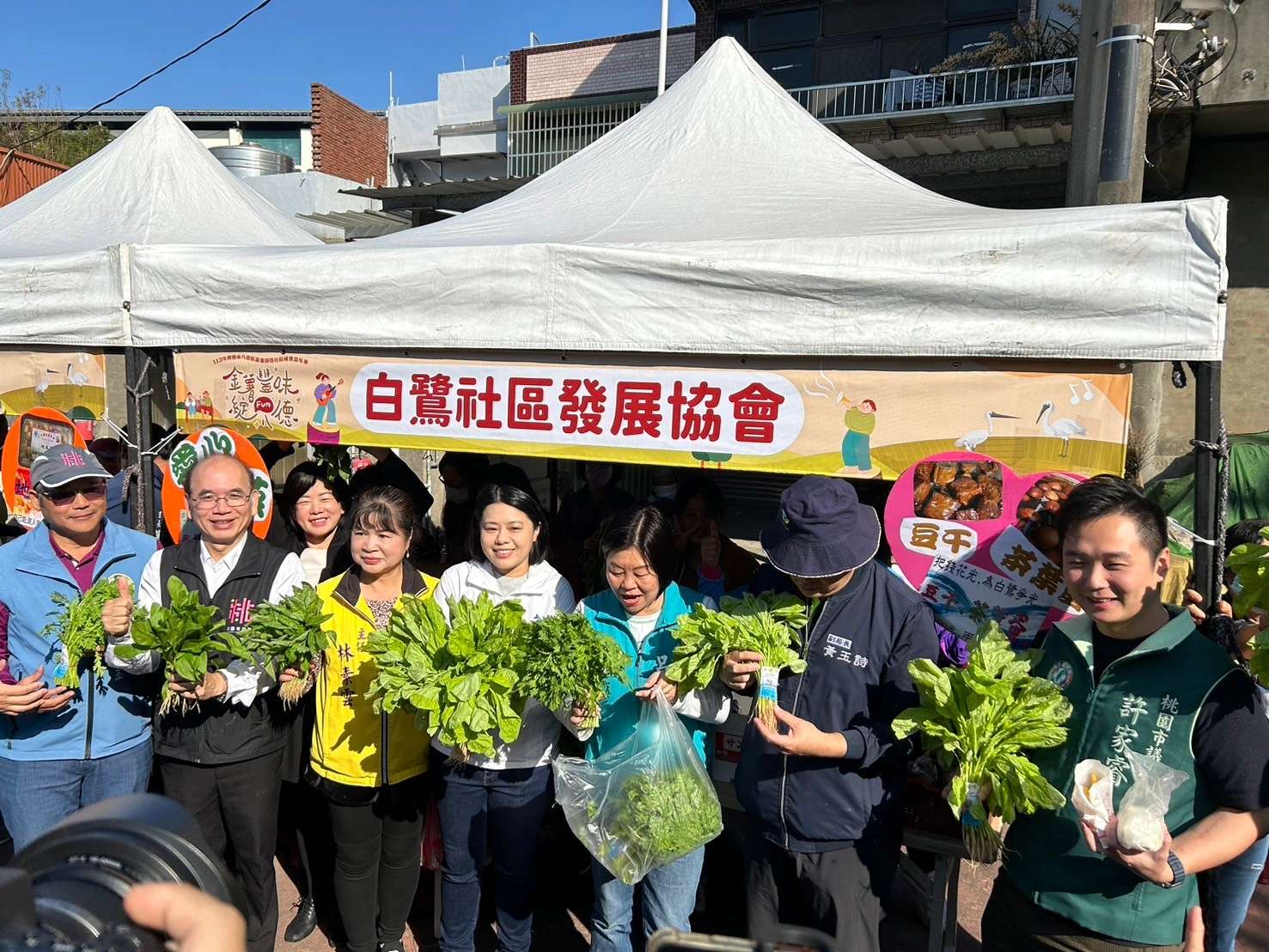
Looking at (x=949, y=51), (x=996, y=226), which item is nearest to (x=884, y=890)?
(x=996, y=226)

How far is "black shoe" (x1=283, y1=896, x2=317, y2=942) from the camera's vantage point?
3.23 meters

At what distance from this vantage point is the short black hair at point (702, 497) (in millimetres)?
3932

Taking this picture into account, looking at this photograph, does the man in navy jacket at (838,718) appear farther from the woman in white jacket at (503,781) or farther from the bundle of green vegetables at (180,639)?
the bundle of green vegetables at (180,639)

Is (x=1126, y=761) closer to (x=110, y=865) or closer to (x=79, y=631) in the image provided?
(x=110, y=865)

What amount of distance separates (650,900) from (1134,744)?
155 cm

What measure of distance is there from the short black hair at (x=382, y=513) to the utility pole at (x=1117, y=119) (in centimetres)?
323

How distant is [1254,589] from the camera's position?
1.96 m

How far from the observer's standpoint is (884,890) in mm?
2332

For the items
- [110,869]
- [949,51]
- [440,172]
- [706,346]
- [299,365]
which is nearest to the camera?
[110,869]

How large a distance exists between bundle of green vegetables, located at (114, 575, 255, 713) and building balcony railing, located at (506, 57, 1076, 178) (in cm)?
703

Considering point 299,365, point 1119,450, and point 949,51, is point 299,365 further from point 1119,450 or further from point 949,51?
point 949,51

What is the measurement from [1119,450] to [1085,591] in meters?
0.74

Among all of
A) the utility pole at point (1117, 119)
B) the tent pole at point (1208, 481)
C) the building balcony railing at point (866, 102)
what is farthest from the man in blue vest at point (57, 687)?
the building balcony railing at point (866, 102)

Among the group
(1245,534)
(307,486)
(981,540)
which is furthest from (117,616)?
(1245,534)
